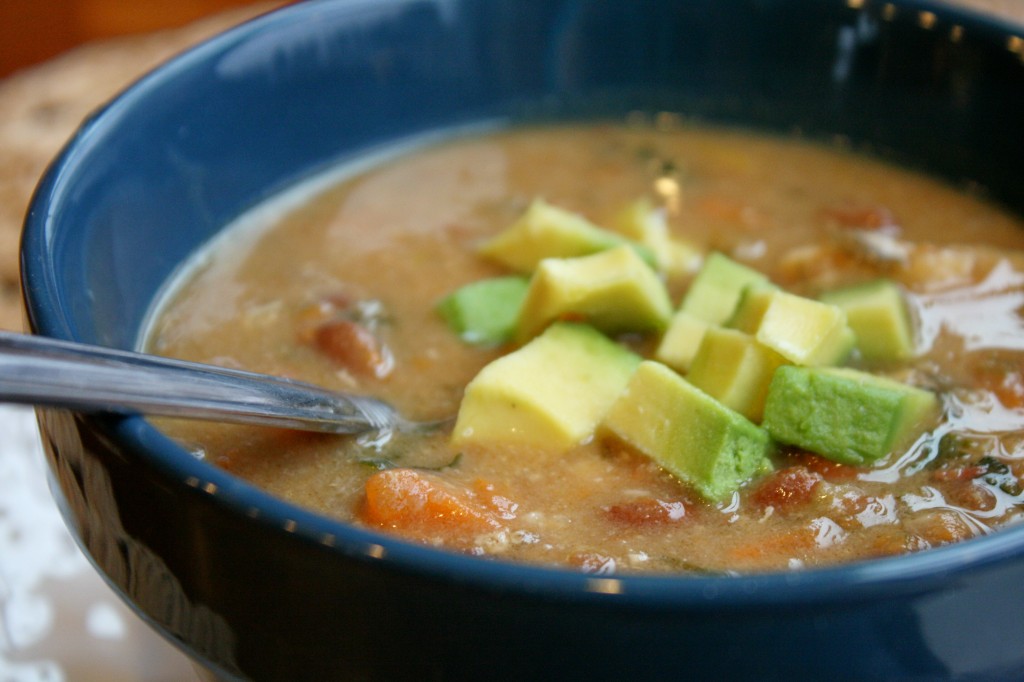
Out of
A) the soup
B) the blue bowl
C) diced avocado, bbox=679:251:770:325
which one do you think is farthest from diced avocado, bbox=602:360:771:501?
the blue bowl

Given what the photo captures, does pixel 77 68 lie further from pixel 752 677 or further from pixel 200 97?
pixel 752 677

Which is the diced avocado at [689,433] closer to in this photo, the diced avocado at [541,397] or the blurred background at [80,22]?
the diced avocado at [541,397]

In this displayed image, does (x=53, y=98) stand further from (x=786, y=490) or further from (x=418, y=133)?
(x=786, y=490)

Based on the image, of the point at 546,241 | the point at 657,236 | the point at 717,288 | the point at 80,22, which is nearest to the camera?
the point at 717,288

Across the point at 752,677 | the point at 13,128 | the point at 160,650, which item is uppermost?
the point at 752,677

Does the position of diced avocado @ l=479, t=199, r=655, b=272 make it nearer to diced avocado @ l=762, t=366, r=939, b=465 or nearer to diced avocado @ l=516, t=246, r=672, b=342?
diced avocado @ l=516, t=246, r=672, b=342

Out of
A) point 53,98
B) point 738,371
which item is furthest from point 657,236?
point 53,98

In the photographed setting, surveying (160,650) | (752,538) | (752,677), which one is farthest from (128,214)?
(752,677)
